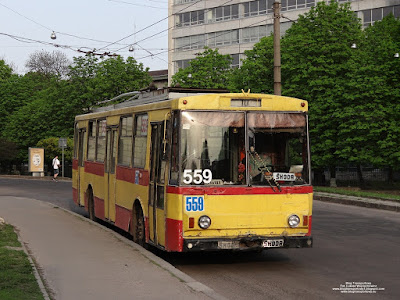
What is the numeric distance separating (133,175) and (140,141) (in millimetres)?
748

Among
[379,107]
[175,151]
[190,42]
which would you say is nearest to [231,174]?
[175,151]

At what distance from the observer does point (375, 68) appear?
39000 mm

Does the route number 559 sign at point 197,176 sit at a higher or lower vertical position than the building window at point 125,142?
lower

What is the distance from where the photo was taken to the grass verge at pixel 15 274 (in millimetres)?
8023

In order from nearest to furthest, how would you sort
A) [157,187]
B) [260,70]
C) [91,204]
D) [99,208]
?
[157,187]
[99,208]
[91,204]
[260,70]

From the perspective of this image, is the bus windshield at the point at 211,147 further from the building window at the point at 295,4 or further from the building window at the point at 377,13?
the building window at the point at 295,4

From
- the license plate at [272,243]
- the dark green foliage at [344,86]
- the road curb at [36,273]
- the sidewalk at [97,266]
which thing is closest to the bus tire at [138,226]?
the sidewalk at [97,266]

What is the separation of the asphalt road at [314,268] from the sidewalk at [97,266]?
69 centimetres

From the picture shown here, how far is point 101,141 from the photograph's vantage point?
16859 millimetres

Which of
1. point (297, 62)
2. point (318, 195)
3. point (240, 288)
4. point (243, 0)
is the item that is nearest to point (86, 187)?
point (240, 288)

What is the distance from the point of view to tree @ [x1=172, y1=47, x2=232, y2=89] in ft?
192

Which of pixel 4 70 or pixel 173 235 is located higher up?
pixel 4 70

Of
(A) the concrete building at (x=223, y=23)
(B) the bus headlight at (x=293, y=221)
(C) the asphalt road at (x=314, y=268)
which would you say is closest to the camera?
(C) the asphalt road at (x=314, y=268)

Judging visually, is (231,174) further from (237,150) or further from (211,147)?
(211,147)
